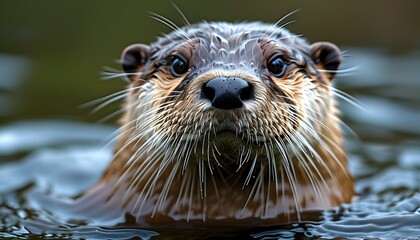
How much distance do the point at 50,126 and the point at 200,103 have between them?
3.99 m

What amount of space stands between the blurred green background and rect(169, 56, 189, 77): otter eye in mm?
3983

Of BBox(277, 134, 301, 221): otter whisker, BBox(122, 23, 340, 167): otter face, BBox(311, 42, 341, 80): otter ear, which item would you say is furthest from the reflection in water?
BBox(311, 42, 341, 80): otter ear

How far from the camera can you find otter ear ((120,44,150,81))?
5281 millimetres

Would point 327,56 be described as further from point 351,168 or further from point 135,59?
point 351,168

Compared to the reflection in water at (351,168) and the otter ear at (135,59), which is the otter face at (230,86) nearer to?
the otter ear at (135,59)

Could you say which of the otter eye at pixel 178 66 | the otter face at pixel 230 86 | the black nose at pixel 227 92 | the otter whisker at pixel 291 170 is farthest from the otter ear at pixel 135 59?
the black nose at pixel 227 92

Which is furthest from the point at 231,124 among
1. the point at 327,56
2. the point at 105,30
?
the point at 105,30

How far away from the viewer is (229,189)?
488cm

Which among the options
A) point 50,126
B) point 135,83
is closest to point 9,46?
point 50,126

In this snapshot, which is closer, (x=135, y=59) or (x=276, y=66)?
(x=276, y=66)

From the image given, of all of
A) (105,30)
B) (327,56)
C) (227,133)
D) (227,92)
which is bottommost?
(227,133)

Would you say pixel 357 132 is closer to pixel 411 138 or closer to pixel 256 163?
pixel 411 138

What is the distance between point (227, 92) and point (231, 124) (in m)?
0.15

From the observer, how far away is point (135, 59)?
17.5 feet
